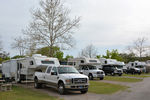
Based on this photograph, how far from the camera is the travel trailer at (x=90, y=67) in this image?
24.6 meters

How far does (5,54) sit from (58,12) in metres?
37.6

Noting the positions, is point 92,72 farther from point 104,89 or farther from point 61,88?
point 61,88

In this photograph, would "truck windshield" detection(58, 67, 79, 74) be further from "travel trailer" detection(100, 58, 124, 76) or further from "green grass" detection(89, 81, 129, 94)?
"travel trailer" detection(100, 58, 124, 76)

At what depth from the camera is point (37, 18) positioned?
25953 mm

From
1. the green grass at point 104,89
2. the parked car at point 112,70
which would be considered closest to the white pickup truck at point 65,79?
the green grass at point 104,89

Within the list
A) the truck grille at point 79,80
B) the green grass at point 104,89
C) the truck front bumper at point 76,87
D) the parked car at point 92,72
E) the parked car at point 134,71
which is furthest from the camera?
the parked car at point 134,71

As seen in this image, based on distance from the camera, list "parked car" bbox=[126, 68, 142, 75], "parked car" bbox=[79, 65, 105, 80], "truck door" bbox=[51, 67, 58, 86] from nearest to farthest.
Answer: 1. "truck door" bbox=[51, 67, 58, 86]
2. "parked car" bbox=[79, 65, 105, 80]
3. "parked car" bbox=[126, 68, 142, 75]

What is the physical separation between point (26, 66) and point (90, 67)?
1021 centimetres

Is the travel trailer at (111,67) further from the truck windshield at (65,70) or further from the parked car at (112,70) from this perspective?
the truck windshield at (65,70)

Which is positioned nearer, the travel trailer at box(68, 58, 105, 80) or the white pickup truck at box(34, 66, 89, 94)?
the white pickup truck at box(34, 66, 89, 94)

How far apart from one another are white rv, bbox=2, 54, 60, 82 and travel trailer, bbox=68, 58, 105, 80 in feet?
25.5

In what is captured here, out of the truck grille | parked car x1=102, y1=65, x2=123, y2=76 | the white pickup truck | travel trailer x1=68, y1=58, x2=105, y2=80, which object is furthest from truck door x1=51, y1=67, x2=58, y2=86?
parked car x1=102, y1=65, x2=123, y2=76

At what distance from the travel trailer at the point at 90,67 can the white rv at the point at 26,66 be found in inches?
306

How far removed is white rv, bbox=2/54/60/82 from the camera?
17.2m
